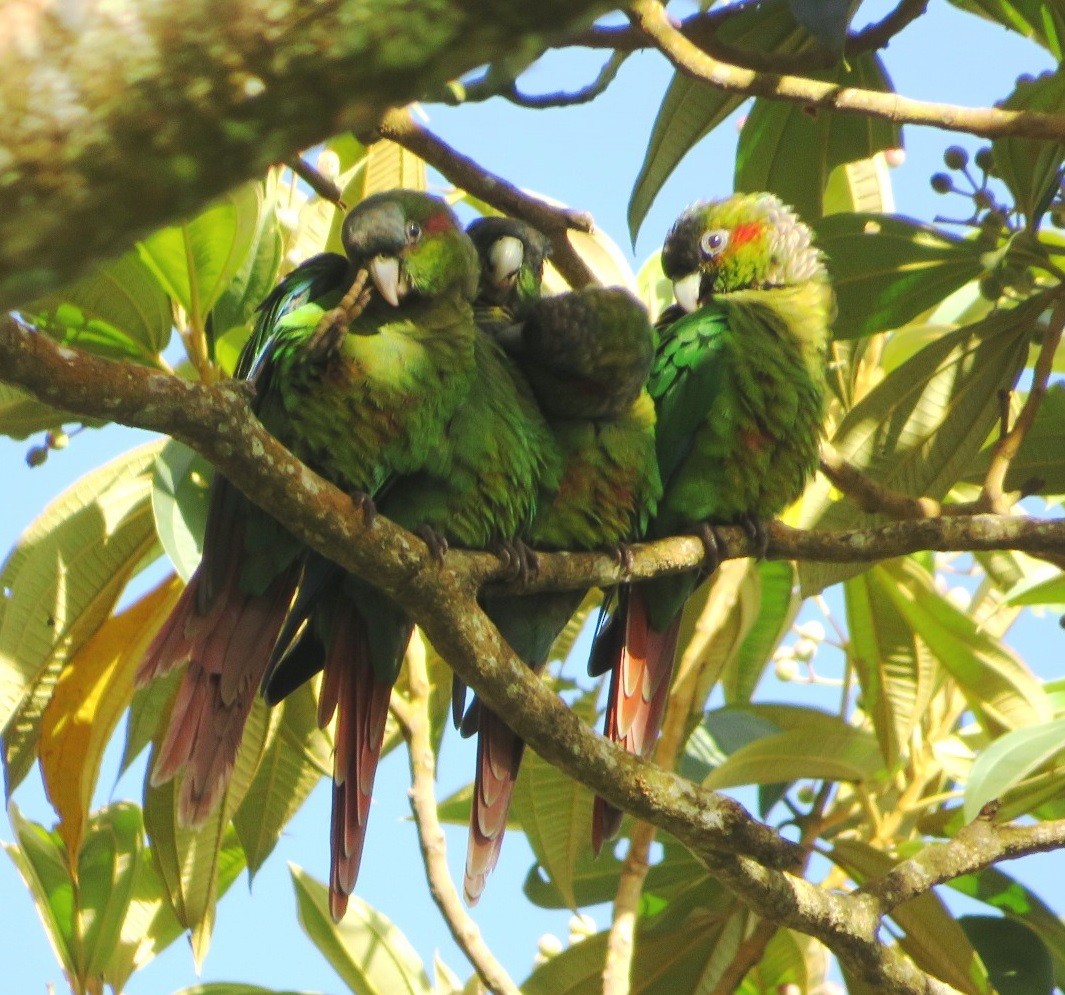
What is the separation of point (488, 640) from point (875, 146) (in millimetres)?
1585

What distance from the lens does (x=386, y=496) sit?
2359 millimetres

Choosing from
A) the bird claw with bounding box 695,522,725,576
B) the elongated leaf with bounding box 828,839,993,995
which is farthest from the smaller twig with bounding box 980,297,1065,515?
the elongated leaf with bounding box 828,839,993,995

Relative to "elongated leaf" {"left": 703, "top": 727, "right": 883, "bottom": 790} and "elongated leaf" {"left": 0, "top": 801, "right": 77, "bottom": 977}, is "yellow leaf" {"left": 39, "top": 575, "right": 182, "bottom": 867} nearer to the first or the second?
"elongated leaf" {"left": 0, "top": 801, "right": 77, "bottom": 977}

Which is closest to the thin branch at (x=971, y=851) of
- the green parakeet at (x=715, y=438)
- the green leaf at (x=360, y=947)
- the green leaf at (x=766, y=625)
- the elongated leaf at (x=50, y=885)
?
the green parakeet at (x=715, y=438)

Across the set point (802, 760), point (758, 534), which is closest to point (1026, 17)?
point (758, 534)

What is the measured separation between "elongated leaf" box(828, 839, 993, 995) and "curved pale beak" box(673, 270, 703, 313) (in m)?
1.19

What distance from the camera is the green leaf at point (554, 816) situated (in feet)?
9.29

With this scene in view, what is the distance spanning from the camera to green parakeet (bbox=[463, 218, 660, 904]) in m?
2.49

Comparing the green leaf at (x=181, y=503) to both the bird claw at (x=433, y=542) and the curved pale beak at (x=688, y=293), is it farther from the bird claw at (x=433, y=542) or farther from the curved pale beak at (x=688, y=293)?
the curved pale beak at (x=688, y=293)

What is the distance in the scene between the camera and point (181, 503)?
7.66 feet

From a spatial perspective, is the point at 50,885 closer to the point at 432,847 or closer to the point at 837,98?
the point at 432,847

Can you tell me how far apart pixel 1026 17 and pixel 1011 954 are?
1.85m

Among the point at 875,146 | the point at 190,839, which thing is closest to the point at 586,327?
the point at 875,146

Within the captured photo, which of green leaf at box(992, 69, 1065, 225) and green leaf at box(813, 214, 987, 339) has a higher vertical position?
green leaf at box(992, 69, 1065, 225)
